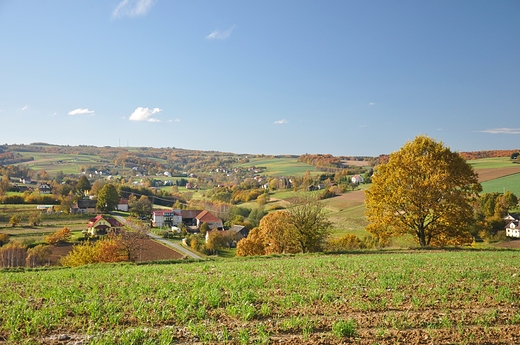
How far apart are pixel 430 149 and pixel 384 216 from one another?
255 inches

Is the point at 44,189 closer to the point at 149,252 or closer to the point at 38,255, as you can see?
the point at 38,255

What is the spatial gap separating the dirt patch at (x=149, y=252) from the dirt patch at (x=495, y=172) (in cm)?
6557

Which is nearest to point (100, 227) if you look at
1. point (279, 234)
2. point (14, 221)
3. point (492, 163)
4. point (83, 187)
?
point (14, 221)

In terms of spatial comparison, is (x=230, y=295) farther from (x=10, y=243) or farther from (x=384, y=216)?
(x=10, y=243)

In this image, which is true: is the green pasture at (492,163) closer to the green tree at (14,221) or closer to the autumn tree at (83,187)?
the green tree at (14,221)

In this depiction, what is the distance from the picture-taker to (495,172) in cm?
8331

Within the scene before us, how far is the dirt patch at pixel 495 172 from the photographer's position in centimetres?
7920

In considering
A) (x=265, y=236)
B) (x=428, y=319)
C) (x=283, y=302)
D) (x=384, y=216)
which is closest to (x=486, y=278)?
(x=428, y=319)

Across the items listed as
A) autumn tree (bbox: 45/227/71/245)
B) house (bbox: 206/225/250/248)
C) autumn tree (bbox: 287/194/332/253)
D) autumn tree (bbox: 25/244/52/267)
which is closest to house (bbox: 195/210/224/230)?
house (bbox: 206/225/250/248)

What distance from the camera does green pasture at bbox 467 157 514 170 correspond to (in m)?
90.4

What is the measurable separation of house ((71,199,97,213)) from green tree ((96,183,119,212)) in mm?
1925

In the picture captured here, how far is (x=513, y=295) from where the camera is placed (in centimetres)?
1137

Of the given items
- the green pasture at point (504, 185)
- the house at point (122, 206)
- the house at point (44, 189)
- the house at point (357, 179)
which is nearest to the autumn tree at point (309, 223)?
the green pasture at point (504, 185)

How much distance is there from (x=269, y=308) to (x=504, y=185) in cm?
8095
